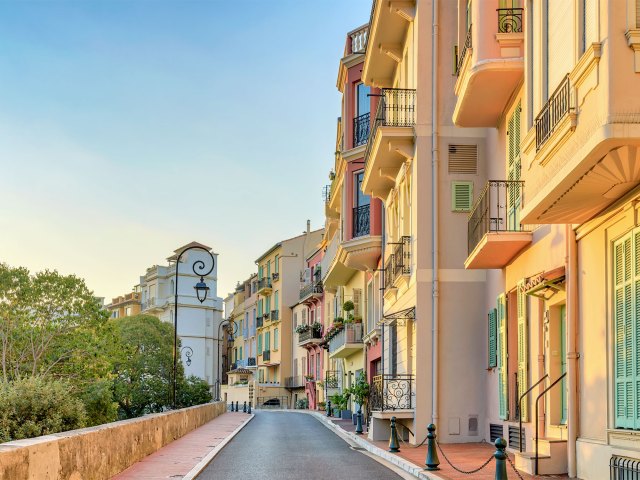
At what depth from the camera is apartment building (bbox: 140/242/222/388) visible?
99.2 meters

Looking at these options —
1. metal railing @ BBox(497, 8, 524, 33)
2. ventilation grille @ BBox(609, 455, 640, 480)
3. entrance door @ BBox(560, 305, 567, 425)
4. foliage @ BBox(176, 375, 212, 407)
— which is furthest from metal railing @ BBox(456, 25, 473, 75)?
foliage @ BBox(176, 375, 212, 407)

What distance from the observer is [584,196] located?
1172cm

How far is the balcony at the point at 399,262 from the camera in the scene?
23.8 metres

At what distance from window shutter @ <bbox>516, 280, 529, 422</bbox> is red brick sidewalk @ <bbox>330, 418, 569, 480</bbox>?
95 cm

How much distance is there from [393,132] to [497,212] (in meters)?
5.14

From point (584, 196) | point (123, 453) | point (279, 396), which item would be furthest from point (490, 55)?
point (279, 396)

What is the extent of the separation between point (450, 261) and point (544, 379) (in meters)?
6.47

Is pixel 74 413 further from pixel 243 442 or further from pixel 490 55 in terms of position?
pixel 490 55

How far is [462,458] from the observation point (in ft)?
57.3

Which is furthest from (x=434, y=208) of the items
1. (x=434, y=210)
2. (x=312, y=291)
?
(x=312, y=291)

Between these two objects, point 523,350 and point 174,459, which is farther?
point 174,459

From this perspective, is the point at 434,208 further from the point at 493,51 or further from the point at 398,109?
the point at 493,51

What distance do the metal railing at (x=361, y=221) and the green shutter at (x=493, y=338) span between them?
1170 cm

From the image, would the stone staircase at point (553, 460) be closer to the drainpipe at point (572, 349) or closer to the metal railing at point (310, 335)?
the drainpipe at point (572, 349)
